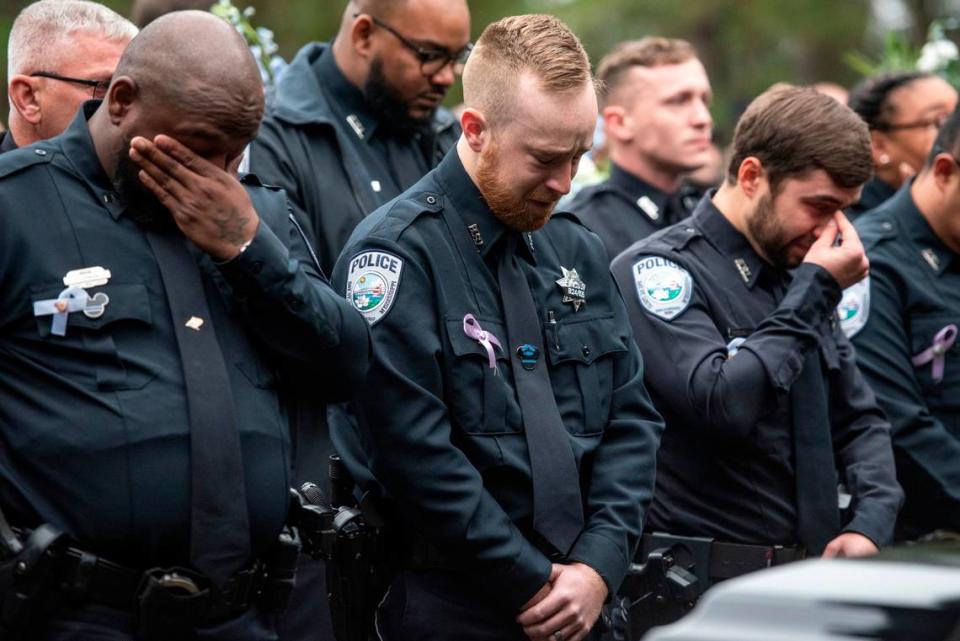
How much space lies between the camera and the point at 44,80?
4535 mm

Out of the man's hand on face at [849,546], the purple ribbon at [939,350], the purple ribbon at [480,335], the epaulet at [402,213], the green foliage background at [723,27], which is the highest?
the epaulet at [402,213]

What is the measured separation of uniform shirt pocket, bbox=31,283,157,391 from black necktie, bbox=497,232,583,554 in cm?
101

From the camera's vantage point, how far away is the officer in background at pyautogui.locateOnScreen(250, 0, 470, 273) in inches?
217

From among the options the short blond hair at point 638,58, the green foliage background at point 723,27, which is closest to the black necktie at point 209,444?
the short blond hair at point 638,58

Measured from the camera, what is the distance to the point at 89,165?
11.9ft

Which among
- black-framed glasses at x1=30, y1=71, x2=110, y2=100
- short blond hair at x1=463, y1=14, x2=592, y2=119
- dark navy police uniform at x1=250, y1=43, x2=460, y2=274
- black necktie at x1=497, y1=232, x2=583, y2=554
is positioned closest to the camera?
black necktie at x1=497, y1=232, x2=583, y2=554

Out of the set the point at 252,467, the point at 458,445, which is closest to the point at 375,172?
the point at 458,445

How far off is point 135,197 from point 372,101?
220 cm

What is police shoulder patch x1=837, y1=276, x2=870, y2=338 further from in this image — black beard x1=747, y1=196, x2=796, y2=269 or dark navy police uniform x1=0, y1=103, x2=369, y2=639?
dark navy police uniform x1=0, y1=103, x2=369, y2=639

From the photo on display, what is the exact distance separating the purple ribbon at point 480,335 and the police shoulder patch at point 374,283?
0.20m

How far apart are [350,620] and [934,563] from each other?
198 cm

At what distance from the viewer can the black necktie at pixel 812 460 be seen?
16.1ft

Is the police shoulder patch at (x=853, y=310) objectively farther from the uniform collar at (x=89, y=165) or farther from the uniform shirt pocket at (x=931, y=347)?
the uniform collar at (x=89, y=165)

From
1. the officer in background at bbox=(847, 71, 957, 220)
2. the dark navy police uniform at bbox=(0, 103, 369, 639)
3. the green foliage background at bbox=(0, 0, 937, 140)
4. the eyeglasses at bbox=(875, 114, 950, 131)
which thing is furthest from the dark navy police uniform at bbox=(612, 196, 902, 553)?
the green foliage background at bbox=(0, 0, 937, 140)
